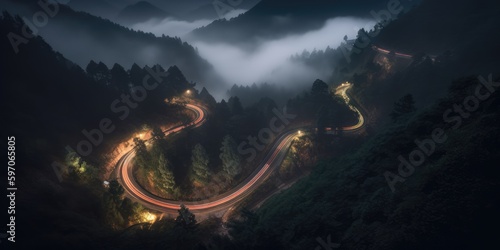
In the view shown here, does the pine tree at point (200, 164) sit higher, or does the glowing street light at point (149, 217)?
the pine tree at point (200, 164)

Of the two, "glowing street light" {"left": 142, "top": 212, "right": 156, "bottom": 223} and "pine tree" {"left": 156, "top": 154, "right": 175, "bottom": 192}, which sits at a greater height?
"pine tree" {"left": 156, "top": 154, "right": 175, "bottom": 192}

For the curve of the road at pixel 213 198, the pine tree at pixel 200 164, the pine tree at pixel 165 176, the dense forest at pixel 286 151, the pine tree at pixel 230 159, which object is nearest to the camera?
the dense forest at pixel 286 151

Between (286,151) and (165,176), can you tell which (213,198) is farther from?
(286,151)

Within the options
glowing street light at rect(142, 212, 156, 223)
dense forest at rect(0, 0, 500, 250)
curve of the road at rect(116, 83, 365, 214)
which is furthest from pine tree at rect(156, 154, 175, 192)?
glowing street light at rect(142, 212, 156, 223)

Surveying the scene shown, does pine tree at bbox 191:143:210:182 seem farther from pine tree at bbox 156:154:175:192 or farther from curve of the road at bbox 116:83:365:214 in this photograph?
curve of the road at bbox 116:83:365:214

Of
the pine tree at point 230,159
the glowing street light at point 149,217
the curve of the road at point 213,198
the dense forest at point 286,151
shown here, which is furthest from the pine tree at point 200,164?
the glowing street light at point 149,217

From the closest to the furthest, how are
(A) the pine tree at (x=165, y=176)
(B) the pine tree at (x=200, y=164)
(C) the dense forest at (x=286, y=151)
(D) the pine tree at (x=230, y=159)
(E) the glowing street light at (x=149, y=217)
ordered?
(C) the dense forest at (x=286, y=151), (E) the glowing street light at (x=149, y=217), (A) the pine tree at (x=165, y=176), (B) the pine tree at (x=200, y=164), (D) the pine tree at (x=230, y=159)

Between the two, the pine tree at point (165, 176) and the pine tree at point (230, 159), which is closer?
the pine tree at point (165, 176)

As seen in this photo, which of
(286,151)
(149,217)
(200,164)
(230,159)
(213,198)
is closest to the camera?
(149,217)

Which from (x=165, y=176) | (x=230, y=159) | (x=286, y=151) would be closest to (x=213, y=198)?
(x=230, y=159)

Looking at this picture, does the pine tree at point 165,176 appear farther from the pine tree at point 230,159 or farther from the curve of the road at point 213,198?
the pine tree at point 230,159

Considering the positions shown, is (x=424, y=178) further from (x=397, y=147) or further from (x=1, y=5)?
(x=1, y=5)

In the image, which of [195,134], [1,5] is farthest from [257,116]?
[1,5]

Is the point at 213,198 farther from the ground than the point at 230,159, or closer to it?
closer to it
